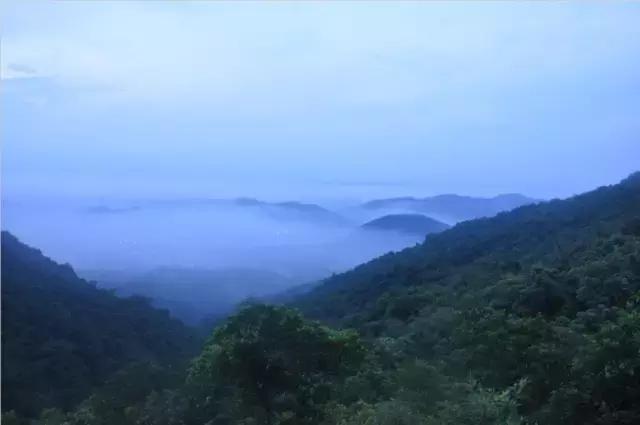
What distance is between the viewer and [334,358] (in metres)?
7.14

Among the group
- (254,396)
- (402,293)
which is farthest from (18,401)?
(402,293)

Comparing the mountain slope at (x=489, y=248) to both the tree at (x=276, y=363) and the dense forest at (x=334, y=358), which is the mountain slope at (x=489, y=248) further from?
the tree at (x=276, y=363)

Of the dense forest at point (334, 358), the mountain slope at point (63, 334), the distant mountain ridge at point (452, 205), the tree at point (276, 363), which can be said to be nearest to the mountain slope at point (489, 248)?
the distant mountain ridge at point (452, 205)

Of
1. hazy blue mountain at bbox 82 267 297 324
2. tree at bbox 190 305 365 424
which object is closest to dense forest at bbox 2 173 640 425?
tree at bbox 190 305 365 424

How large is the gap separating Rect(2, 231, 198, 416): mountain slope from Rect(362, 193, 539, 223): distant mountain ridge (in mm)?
3860

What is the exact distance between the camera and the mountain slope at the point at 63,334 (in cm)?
451

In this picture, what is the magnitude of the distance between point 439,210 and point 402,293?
76.8 inches

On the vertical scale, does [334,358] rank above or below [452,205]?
below

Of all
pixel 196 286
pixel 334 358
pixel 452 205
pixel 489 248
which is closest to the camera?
pixel 334 358

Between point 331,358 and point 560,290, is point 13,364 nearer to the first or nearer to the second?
point 331,358

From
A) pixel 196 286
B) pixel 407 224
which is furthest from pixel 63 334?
pixel 407 224

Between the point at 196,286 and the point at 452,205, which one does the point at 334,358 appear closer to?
the point at 196,286

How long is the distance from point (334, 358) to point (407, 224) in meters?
7.81

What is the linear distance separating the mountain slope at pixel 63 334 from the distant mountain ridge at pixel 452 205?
12.7 feet
